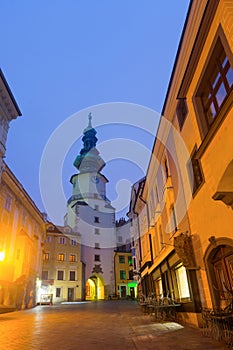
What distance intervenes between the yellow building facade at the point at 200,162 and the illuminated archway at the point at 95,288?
1544 inches

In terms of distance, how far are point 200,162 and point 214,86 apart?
2012 mm

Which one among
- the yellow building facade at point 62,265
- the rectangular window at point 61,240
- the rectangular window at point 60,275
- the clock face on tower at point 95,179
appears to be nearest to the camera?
the yellow building facade at point 62,265

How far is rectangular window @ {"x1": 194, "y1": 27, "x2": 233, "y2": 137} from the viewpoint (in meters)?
5.99

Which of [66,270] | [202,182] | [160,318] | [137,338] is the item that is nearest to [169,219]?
[160,318]

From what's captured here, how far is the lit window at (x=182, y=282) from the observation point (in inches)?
426

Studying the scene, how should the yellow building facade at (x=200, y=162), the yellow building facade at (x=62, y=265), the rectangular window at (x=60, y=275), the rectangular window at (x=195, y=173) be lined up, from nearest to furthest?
1. the yellow building facade at (x=200, y=162)
2. the rectangular window at (x=195, y=173)
3. the yellow building facade at (x=62, y=265)
4. the rectangular window at (x=60, y=275)

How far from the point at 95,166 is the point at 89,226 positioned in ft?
50.7

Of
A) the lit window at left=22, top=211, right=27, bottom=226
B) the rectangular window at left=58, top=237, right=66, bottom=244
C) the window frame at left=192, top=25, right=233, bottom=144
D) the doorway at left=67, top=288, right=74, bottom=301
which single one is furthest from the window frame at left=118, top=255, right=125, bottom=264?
the window frame at left=192, top=25, right=233, bottom=144

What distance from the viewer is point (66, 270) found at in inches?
1732

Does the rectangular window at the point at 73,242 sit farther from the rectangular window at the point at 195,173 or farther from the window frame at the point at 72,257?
the rectangular window at the point at 195,173

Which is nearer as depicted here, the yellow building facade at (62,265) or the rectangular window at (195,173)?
the rectangular window at (195,173)

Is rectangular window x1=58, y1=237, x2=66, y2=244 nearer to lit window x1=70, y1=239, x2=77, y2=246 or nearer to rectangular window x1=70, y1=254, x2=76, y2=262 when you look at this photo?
lit window x1=70, y1=239, x2=77, y2=246

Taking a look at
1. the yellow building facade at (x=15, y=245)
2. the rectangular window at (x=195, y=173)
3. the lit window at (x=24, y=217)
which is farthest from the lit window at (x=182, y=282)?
the lit window at (x=24, y=217)

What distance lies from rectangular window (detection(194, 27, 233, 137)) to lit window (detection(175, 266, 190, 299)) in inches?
266
